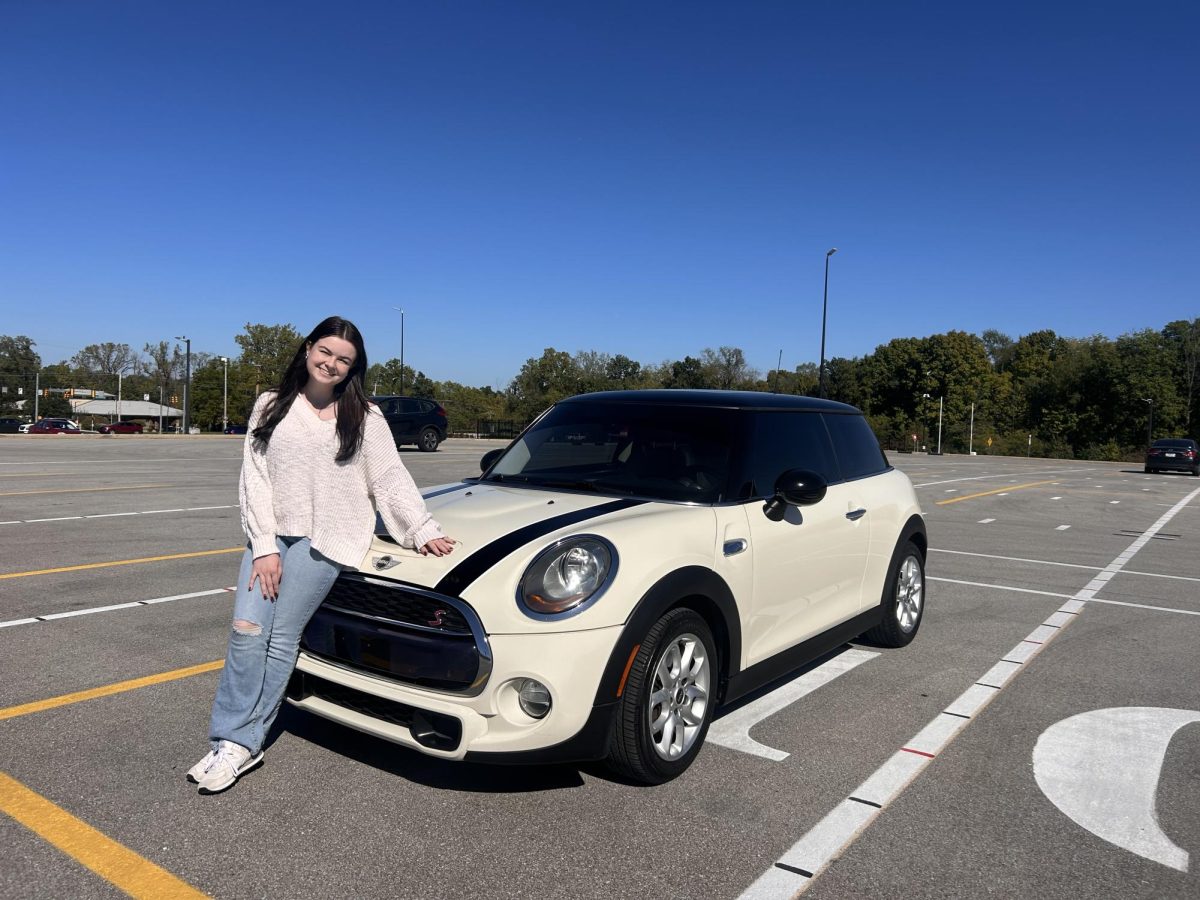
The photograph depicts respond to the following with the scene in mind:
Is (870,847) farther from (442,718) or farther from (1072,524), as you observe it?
(1072,524)

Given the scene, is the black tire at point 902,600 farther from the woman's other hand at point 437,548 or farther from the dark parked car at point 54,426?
the dark parked car at point 54,426

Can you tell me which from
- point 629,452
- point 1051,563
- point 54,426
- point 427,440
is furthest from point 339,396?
point 54,426

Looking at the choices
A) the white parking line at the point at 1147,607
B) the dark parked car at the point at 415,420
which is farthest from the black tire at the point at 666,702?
the dark parked car at the point at 415,420

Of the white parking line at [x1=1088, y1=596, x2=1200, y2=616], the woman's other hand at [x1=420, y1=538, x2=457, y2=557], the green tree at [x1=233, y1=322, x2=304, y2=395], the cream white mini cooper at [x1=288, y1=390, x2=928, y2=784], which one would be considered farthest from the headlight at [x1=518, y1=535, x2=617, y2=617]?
the green tree at [x1=233, y1=322, x2=304, y2=395]

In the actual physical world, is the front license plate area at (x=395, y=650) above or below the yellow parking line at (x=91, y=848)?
above

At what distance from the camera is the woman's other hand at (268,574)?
A: 3.24 metres

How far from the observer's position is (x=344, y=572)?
344 cm

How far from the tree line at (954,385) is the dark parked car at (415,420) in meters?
34.3

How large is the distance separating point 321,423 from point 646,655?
151cm

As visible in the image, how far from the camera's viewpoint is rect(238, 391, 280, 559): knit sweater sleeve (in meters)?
3.26

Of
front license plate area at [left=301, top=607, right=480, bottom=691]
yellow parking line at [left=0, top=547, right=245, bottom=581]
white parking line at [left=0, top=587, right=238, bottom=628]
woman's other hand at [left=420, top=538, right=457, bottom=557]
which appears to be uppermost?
woman's other hand at [left=420, top=538, right=457, bottom=557]

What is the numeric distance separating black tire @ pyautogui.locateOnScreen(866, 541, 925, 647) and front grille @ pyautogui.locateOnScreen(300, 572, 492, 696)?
10.4 ft

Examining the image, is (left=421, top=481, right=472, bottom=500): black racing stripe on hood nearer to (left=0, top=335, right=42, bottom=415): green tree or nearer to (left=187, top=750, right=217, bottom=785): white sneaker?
(left=187, top=750, right=217, bottom=785): white sneaker

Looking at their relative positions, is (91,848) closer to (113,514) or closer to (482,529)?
(482,529)
